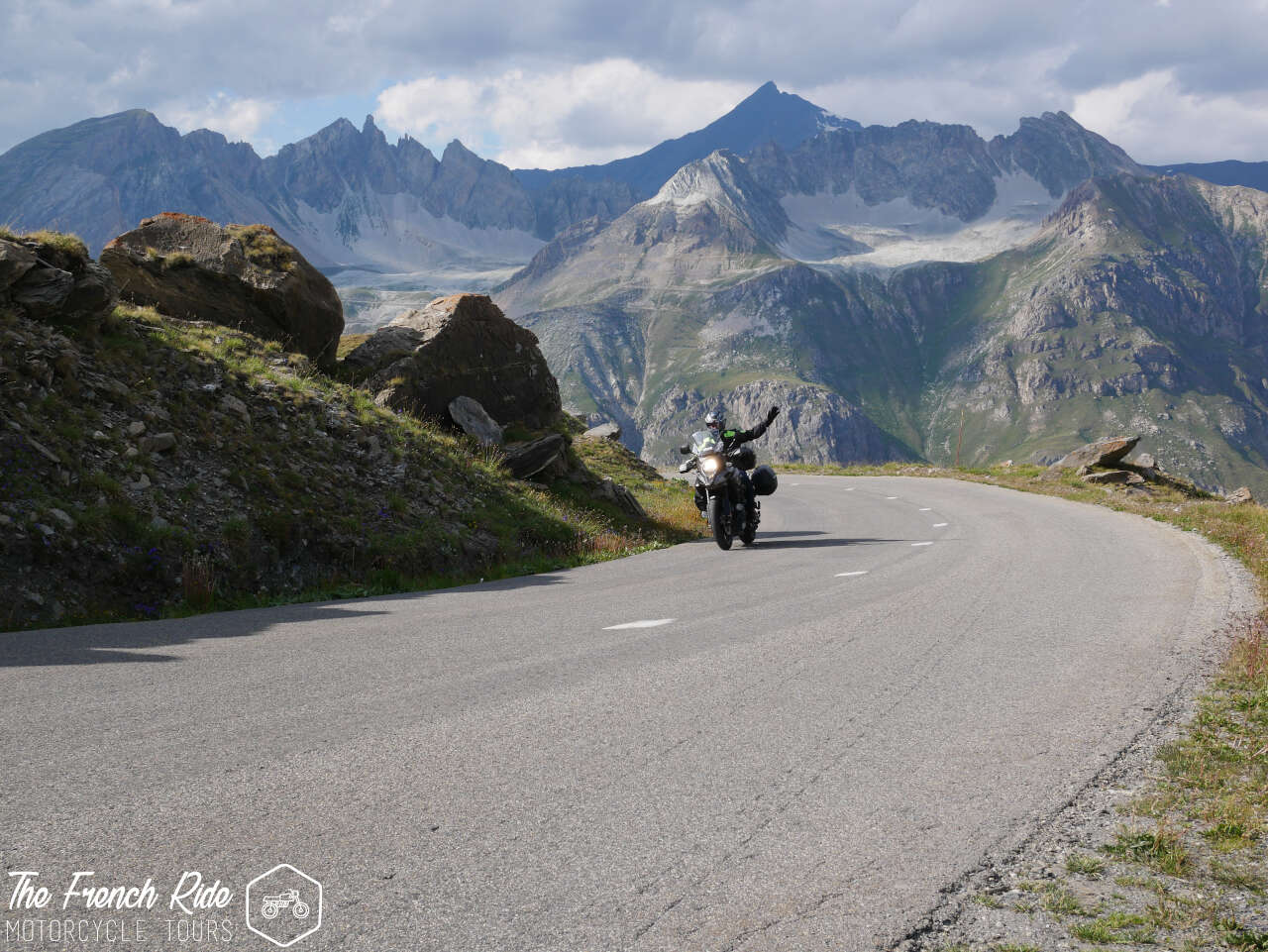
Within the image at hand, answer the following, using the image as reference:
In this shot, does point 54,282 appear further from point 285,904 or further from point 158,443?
point 285,904

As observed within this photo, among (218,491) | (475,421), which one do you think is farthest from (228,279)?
(218,491)

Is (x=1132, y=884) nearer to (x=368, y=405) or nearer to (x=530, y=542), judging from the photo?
(x=530, y=542)

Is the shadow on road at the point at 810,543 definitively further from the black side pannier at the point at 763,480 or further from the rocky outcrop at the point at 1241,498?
the rocky outcrop at the point at 1241,498

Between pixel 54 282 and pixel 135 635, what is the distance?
26.4 feet

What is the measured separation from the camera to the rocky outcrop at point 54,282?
13211 mm

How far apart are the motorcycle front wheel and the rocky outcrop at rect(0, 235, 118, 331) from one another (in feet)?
35.1

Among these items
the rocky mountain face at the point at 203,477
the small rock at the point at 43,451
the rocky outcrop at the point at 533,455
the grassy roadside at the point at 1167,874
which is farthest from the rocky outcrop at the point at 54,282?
the grassy roadside at the point at 1167,874

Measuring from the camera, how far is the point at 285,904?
3.31m

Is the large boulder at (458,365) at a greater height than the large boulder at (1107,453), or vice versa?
the large boulder at (458,365)

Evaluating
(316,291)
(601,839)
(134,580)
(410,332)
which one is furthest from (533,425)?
(601,839)

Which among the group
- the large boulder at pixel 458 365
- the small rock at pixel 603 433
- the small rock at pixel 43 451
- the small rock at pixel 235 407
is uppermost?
the large boulder at pixel 458 365

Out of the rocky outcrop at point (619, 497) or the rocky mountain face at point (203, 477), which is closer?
A: the rocky mountain face at point (203, 477)

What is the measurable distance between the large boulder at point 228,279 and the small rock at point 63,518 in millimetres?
8416
